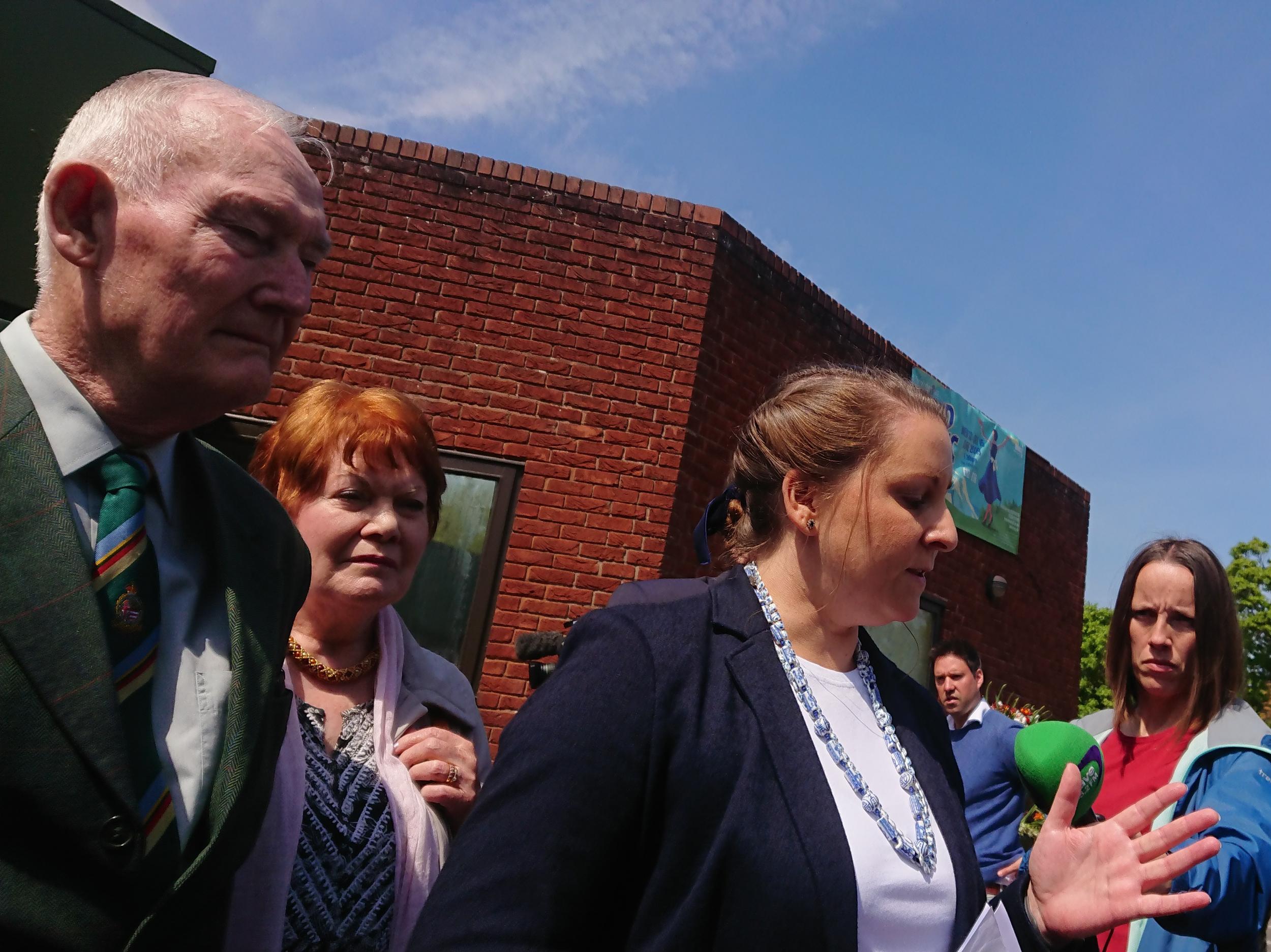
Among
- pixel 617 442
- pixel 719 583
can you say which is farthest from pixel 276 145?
pixel 617 442

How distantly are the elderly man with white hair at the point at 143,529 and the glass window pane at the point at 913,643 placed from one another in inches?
293

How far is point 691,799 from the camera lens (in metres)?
1.45

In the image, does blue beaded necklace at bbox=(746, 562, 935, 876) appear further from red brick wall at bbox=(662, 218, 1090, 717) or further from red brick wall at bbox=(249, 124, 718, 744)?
red brick wall at bbox=(249, 124, 718, 744)

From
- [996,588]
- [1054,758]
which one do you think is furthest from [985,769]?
[996,588]

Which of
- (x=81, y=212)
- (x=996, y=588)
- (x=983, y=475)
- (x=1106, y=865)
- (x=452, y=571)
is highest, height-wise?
(x=983, y=475)

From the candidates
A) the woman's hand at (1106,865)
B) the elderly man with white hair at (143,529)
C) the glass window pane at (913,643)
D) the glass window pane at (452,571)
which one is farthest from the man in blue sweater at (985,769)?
the elderly man with white hair at (143,529)

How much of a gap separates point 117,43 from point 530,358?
3177mm

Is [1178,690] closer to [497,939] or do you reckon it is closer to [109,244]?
[497,939]

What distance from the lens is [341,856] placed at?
5.76ft

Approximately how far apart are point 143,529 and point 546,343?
207 inches

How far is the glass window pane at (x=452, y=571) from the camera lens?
236 inches

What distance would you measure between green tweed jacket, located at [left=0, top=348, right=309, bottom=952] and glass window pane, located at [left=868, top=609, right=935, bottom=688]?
751 centimetres

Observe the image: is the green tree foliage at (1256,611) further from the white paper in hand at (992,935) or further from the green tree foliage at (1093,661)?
the white paper in hand at (992,935)

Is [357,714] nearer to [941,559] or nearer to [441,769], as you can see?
[441,769]
